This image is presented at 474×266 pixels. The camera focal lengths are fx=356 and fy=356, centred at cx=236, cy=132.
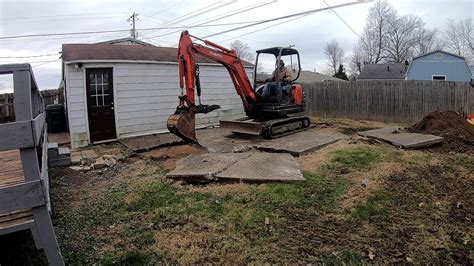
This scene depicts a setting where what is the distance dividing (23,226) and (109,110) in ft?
25.9

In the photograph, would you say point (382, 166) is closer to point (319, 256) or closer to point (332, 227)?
point (332, 227)

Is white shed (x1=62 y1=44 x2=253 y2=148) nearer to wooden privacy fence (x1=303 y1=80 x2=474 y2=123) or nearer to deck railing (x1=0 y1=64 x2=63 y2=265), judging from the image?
wooden privacy fence (x1=303 y1=80 x2=474 y2=123)

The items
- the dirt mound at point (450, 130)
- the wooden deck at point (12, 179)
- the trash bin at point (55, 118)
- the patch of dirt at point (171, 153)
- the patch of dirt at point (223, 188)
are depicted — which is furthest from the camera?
the trash bin at point (55, 118)

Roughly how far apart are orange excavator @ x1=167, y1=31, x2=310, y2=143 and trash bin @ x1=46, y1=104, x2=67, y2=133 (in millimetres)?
5788

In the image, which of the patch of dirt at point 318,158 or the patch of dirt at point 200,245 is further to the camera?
the patch of dirt at point 318,158

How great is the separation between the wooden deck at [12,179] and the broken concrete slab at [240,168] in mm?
2176

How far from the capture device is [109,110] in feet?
32.6

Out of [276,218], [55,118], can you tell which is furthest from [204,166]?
[55,118]

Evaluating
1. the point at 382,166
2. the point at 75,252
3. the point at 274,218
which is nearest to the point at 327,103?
the point at 382,166

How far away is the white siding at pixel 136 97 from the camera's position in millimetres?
9344

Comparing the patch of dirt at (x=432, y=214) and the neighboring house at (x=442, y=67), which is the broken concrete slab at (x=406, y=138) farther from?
the neighboring house at (x=442, y=67)

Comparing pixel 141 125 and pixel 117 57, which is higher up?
pixel 117 57

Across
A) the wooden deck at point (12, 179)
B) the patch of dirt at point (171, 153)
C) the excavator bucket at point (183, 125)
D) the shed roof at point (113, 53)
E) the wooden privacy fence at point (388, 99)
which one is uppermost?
the shed roof at point (113, 53)

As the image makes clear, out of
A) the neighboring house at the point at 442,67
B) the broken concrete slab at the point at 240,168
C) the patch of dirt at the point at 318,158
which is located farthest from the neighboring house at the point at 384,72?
the broken concrete slab at the point at 240,168
